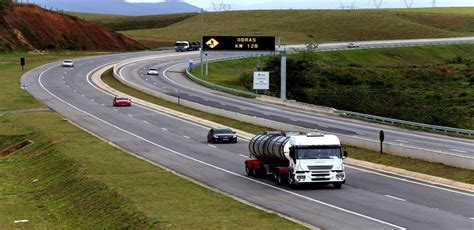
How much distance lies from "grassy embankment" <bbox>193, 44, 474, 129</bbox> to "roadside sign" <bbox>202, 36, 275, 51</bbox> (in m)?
11.2

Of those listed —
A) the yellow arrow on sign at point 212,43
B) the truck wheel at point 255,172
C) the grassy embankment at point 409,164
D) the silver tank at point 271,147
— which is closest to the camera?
the silver tank at point 271,147

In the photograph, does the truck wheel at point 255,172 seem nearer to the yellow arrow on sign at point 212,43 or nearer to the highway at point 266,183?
the highway at point 266,183

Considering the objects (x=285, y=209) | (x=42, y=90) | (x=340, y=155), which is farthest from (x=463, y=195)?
(x=42, y=90)

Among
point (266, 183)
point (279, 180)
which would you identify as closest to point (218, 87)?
point (266, 183)

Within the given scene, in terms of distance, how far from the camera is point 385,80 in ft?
428

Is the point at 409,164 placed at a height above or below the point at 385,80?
above

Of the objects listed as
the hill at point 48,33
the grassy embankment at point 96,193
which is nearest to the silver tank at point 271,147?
the grassy embankment at point 96,193

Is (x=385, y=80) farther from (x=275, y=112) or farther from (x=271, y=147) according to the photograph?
(x=271, y=147)

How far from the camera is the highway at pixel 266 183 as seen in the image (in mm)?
29844

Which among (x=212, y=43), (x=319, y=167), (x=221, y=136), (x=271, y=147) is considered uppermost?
(x=212, y=43)

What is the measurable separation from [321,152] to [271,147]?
4.08 m

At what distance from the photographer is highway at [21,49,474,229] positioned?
29844 mm

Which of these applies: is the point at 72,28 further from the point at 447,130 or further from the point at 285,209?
the point at 285,209

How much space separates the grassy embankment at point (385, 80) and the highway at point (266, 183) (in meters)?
22.6
